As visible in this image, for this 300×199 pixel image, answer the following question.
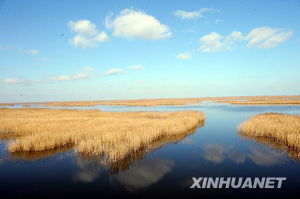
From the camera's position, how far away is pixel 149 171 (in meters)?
8.95

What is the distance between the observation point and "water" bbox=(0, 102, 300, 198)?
23.1 ft

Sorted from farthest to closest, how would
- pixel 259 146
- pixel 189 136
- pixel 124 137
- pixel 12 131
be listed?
pixel 12 131 → pixel 189 136 → pixel 124 137 → pixel 259 146

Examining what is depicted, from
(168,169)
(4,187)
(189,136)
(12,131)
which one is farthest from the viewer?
(12,131)

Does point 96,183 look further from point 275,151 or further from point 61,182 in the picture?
point 275,151

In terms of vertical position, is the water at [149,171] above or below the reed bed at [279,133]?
below

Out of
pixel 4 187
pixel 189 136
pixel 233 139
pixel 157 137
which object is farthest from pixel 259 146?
pixel 4 187

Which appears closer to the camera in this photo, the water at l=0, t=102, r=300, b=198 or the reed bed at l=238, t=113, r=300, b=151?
the water at l=0, t=102, r=300, b=198

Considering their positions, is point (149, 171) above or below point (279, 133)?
below

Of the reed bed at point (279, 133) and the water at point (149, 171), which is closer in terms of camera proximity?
the water at point (149, 171)

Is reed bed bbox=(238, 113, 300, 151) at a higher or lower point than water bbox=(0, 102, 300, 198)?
higher

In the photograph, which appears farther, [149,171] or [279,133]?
[279,133]

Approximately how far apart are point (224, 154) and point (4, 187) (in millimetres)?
11121

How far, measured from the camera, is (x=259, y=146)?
42.0ft

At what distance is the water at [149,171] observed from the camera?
7.04 m
